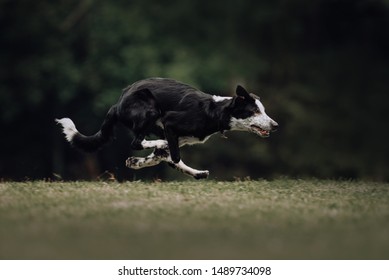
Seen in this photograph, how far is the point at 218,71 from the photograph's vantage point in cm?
2723

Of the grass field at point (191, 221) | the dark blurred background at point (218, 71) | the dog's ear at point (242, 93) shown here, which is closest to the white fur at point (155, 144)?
the grass field at point (191, 221)

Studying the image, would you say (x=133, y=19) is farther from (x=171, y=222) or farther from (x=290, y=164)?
(x=171, y=222)

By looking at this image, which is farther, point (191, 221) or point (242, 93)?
point (242, 93)

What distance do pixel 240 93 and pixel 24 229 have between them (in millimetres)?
4515

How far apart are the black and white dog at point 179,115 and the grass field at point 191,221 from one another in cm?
61

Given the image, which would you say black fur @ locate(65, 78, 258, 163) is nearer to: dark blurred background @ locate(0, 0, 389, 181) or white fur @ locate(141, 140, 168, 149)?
white fur @ locate(141, 140, 168, 149)

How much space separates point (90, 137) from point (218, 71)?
1557cm

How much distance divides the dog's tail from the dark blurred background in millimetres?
13933

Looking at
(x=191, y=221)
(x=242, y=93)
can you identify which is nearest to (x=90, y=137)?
(x=242, y=93)

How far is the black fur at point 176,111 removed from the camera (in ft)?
37.3

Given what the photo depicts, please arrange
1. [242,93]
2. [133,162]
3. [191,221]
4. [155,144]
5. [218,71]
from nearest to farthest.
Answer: [191,221], [242,93], [155,144], [133,162], [218,71]

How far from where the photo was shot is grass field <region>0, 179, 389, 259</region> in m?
6.98

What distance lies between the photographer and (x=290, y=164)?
27125mm

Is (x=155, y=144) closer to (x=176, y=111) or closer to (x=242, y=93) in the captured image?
(x=176, y=111)
